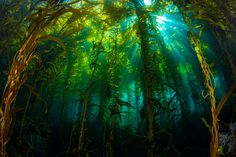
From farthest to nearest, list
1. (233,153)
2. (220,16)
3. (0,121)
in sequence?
1. (220,16)
2. (233,153)
3. (0,121)

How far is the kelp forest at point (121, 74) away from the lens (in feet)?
10.2

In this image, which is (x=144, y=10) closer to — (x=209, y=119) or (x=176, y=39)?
(x=176, y=39)

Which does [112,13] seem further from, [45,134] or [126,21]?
[45,134]

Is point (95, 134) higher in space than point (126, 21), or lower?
lower

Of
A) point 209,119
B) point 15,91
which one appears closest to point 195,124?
point 209,119

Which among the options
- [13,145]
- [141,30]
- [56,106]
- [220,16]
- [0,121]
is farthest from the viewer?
[56,106]

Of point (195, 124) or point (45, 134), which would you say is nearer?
point (45, 134)

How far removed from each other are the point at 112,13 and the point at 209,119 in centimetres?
464

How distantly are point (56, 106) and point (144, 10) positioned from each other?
7498 millimetres

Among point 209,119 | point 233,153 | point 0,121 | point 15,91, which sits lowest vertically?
point 233,153

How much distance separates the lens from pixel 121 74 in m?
7.22

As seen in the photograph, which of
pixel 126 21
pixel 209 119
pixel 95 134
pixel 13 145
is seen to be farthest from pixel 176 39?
pixel 13 145

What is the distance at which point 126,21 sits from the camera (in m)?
6.19

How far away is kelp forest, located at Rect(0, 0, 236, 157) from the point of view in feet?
10.2
